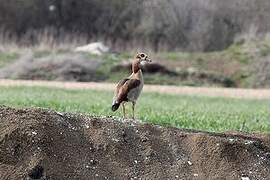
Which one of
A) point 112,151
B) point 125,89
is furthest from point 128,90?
point 112,151

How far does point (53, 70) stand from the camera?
3048 cm

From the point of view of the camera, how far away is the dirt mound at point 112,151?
24.3 ft

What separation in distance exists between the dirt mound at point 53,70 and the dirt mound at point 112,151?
72.5 feet

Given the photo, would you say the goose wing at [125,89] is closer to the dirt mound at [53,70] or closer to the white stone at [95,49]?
the dirt mound at [53,70]

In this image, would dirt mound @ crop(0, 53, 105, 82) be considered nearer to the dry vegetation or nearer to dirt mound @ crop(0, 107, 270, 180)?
the dry vegetation

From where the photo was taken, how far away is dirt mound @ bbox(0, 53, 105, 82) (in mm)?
30344

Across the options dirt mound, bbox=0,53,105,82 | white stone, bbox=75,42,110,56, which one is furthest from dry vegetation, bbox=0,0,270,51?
dirt mound, bbox=0,53,105,82

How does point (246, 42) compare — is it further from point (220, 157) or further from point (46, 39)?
point (220, 157)

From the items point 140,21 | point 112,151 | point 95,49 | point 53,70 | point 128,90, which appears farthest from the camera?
point 140,21

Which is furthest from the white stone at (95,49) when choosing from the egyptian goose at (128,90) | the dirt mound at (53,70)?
the egyptian goose at (128,90)

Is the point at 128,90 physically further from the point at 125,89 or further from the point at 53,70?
the point at 53,70

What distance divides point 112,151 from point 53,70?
22877 millimetres

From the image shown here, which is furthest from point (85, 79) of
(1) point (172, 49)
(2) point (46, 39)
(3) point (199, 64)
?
(1) point (172, 49)

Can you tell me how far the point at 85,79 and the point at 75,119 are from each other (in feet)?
74.2
